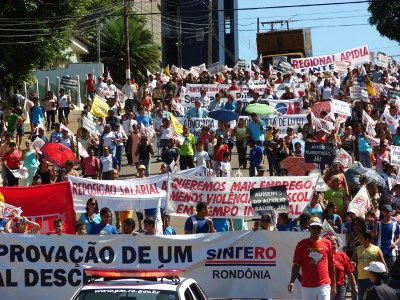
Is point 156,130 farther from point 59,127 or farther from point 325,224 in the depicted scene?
point 325,224

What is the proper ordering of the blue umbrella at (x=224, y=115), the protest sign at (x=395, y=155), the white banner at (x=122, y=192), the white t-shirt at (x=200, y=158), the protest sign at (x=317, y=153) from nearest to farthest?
1. the white banner at (x=122, y=192)
2. the protest sign at (x=317, y=153)
3. the protest sign at (x=395, y=155)
4. the white t-shirt at (x=200, y=158)
5. the blue umbrella at (x=224, y=115)

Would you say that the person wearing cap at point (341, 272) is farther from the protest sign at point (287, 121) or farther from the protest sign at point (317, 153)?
the protest sign at point (287, 121)

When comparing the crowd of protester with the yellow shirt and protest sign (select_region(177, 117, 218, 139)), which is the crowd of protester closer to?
the yellow shirt

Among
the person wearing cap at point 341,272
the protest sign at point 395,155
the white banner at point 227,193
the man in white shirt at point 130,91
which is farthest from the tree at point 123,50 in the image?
the person wearing cap at point 341,272

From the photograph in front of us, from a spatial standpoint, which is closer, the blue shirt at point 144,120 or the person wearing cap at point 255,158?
the person wearing cap at point 255,158

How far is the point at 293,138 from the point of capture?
1179 inches

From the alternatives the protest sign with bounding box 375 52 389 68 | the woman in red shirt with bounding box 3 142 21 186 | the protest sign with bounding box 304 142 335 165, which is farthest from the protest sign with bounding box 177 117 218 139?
the protest sign with bounding box 375 52 389 68

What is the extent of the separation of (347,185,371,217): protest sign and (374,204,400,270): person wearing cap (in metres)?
1.44

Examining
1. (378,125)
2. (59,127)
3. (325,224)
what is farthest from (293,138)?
(325,224)

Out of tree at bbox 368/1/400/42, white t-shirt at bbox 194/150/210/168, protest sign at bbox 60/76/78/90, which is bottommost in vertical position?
white t-shirt at bbox 194/150/210/168

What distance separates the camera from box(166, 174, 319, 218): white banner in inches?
770

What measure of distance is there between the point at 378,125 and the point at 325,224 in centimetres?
1282

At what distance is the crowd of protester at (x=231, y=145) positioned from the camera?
18.2 meters

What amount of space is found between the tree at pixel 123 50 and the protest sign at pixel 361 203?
43.4 m
